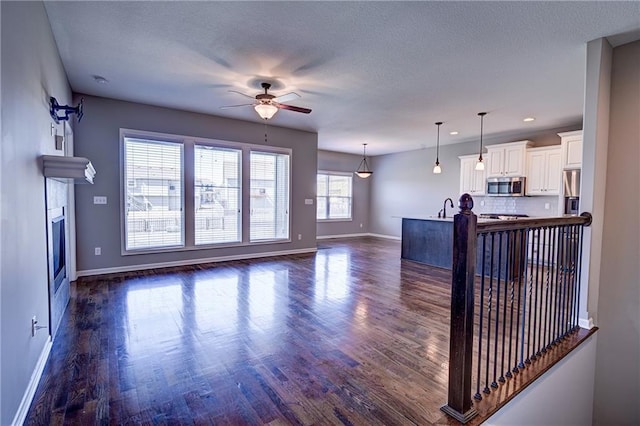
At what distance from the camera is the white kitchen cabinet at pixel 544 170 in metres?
6.13

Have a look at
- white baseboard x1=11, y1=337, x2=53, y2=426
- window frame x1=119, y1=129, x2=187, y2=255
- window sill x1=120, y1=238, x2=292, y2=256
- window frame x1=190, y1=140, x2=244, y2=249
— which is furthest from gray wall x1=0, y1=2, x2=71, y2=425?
window frame x1=190, y1=140, x2=244, y2=249

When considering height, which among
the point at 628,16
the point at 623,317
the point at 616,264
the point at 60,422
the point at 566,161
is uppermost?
the point at 628,16

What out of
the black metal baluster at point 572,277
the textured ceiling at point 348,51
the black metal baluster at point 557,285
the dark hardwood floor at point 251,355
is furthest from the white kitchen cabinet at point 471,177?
the black metal baluster at point 557,285

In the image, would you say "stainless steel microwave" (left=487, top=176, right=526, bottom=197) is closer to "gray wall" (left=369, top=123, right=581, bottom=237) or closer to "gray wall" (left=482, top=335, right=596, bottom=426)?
"gray wall" (left=369, top=123, right=581, bottom=237)

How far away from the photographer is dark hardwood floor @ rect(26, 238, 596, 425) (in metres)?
1.89

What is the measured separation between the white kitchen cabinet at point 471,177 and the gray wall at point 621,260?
437 cm

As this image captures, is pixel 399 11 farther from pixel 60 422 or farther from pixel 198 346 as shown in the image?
pixel 60 422

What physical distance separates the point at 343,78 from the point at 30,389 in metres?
4.01

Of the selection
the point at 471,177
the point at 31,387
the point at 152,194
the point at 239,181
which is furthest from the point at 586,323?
the point at 152,194

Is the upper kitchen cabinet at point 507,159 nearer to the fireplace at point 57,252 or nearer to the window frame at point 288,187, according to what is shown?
the window frame at point 288,187

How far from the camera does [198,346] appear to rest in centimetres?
268

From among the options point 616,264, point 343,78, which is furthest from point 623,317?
point 343,78

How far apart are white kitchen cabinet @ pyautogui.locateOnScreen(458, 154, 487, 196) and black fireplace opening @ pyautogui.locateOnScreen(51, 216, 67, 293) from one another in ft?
24.7

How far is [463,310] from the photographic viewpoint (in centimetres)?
181
